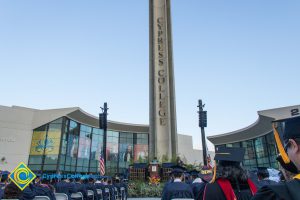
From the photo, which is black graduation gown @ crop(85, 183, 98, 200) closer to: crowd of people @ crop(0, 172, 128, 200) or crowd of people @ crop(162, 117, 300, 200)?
crowd of people @ crop(0, 172, 128, 200)

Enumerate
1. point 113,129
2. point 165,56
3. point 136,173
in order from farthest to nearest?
point 113,129 < point 165,56 < point 136,173

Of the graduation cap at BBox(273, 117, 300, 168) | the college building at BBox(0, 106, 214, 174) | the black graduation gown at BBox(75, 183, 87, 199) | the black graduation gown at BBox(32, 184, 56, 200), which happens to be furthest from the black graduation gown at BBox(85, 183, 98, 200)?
the college building at BBox(0, 106, 214, 174)

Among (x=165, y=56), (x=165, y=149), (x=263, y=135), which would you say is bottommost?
(x=165, y=149)

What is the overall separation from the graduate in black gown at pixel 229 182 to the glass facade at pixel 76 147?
29449 millimetres

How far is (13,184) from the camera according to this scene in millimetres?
6480

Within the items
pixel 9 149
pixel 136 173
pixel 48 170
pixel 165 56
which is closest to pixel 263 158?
pixel 165 56

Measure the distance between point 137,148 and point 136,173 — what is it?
3154 cm

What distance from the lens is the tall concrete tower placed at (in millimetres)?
31375

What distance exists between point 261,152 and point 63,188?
45736 millimetres

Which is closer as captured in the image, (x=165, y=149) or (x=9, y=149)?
(x=165, y=149)

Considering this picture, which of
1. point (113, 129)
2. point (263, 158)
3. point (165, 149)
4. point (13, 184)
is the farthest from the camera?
point (113, 129)

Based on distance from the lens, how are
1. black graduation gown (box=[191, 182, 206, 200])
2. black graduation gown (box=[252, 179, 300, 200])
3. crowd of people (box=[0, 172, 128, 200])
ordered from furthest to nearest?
crowd of people (box=[0, 172, 128, 200])
black graduation gown (box=[191, 182, 206, 200])
black graduation gown (box=[252, 179, 300, 200])

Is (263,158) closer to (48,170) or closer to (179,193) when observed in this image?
(48,170)

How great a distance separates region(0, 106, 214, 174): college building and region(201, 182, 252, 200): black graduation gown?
101ft
